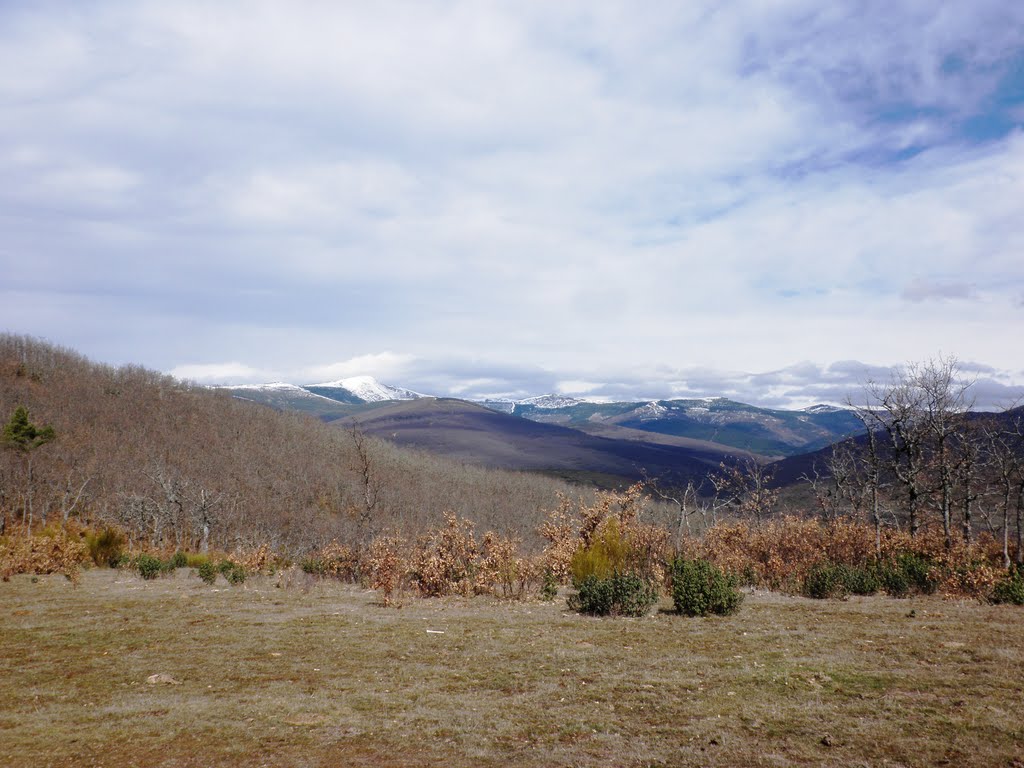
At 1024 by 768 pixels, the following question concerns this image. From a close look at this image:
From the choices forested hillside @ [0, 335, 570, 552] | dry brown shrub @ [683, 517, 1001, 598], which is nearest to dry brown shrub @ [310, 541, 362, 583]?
dry brown shrub @ [683, 517, 1001, 598]

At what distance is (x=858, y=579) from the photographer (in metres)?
17.8

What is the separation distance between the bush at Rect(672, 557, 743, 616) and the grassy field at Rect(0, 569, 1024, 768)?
2.02 ft

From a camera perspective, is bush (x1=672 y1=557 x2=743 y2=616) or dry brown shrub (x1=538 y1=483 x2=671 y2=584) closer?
bush (x1=672 y1=557 x2=743 y2=616)

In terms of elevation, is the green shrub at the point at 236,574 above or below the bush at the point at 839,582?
below

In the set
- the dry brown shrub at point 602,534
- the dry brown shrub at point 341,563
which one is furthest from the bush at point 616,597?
the dry brown shrub at point 341,563

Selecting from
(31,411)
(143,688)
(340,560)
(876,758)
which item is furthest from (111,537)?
(31,411)

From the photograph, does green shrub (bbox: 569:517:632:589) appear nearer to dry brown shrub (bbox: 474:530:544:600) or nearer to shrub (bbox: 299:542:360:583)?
dry brown shrub (bbox: 474:530:544:600)

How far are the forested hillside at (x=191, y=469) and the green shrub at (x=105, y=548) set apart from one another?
3061cm

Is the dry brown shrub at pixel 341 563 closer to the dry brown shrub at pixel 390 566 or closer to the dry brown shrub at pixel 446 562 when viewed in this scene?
the dry brown shrub at pixel 390 566

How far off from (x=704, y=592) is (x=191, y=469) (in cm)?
12332

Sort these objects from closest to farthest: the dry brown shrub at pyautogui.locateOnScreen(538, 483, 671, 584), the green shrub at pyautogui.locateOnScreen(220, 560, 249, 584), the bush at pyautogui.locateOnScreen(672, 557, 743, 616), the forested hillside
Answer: the bush at pyautogui.locateOnScreen(672, 557, 743, 616) < the dry brown shrub at pyautogui.locateOnScreen(538, 483, 671, 584) < the green shrub at pyautogui.locateOnScreen(220, 560, 249, 584) < the forested hillside

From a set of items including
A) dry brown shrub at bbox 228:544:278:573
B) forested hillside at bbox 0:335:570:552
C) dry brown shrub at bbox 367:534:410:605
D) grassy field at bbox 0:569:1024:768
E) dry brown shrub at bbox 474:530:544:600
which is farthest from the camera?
forested hillside at bbox 0:335:570:552

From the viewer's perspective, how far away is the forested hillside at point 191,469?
3159 inches

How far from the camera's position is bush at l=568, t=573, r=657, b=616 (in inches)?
594
